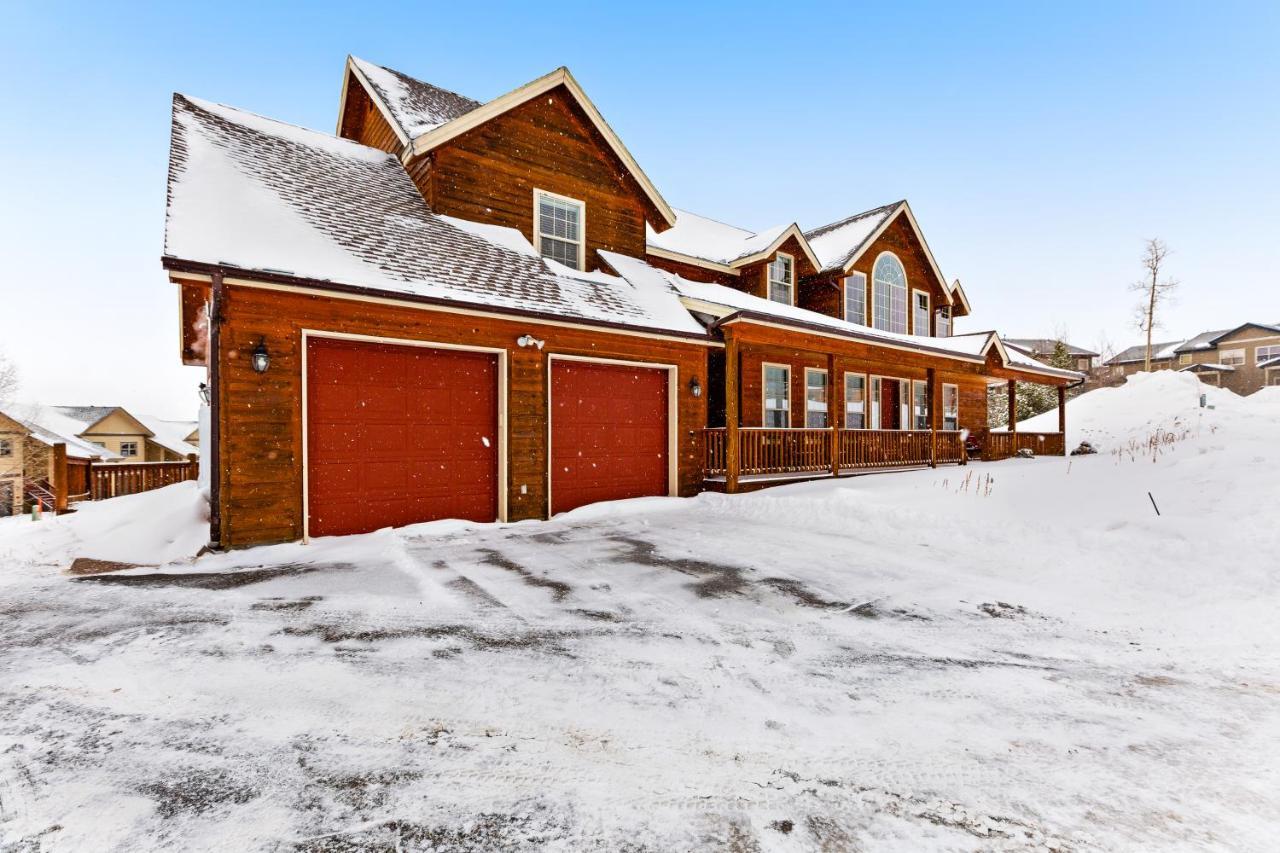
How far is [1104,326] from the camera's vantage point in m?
63.5

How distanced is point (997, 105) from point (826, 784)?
3499 centimetres

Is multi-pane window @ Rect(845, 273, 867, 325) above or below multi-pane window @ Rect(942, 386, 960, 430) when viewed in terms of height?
above

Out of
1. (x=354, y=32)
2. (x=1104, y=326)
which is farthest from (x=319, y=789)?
(x=1104, y=326)

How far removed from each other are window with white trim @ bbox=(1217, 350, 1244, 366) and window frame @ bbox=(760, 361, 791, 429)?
6318cm

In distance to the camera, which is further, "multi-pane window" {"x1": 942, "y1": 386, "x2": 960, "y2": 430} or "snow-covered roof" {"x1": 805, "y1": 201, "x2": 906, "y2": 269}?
"multi-pane window" {"x1": 942, "y1": 386, "x2": 960, "y2": 430}

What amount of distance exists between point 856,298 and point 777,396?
5521 millimetres

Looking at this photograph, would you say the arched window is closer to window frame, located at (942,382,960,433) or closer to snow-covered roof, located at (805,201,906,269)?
snow-covered roof, located at (805,201,906,269)

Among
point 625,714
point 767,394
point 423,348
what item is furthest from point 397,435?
point 767,394

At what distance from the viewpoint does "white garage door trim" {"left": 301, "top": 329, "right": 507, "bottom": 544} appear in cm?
698

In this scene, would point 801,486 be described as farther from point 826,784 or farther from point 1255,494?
point 826,784

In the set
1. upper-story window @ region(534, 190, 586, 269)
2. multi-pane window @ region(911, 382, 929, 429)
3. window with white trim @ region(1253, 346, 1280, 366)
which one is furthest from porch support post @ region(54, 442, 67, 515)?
window with white trim @ region(1253, 346, 1280, 366)

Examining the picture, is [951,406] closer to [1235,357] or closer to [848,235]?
[848,235]

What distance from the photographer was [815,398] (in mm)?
15289

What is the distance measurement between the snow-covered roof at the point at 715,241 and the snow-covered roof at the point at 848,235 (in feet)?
3.95
